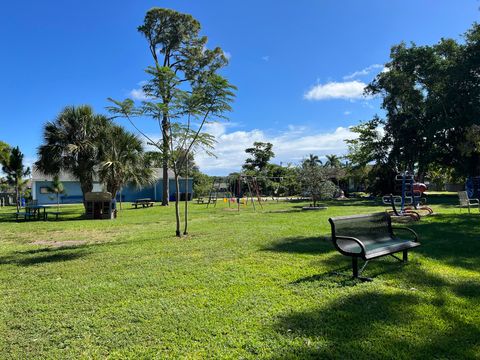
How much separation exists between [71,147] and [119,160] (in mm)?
2407

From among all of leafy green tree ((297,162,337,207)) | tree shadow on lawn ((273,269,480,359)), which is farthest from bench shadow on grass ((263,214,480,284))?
leafy green tree ((297,162,337,207))

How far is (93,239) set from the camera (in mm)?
10133

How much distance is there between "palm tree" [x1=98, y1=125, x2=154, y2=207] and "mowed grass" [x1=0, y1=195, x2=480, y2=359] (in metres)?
11.2

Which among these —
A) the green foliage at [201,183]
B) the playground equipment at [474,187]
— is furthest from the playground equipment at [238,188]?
the playground equipment at [474,187]

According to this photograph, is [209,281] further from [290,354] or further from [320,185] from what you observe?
[320,185]

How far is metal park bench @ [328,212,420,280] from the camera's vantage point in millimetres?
5062

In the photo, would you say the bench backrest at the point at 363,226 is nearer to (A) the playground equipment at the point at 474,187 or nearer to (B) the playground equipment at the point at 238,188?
(B) the playground equipment at the point at 238,188

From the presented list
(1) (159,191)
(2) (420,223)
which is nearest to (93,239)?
(2) (420,223)

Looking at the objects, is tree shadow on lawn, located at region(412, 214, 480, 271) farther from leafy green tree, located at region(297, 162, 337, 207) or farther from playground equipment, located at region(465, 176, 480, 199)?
playground equipment, located at region(465, 176, 480, 199)

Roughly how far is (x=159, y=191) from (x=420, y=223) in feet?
110

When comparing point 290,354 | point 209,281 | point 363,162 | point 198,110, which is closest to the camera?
point 290,354

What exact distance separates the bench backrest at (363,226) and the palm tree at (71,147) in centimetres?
1612

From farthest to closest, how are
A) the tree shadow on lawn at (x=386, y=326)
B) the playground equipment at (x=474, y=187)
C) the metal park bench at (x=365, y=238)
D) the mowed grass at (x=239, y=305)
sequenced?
the playground equipment at (x=474, y=187), the metal park bench at (x=365, y=238), the mowed grass at (x=239, y=305), the tree shadow on lawn at (x=386, y=326)

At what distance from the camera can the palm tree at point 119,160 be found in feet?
60.7
